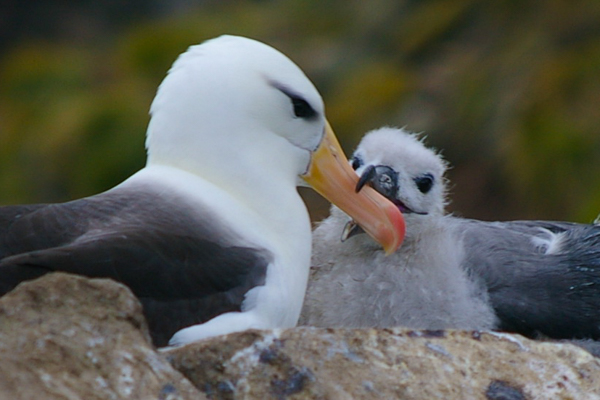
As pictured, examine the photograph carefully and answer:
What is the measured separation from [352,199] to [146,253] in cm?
104

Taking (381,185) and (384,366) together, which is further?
(381,185)

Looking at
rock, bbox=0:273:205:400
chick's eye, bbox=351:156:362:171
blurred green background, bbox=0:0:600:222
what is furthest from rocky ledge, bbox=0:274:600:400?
blurred green background, bbox=0:0:600:222

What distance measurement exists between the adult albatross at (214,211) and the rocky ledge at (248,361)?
208mm

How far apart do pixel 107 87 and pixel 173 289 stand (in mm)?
11200

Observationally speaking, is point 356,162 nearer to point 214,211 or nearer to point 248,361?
point 214,211

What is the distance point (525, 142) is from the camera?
33.1 ft

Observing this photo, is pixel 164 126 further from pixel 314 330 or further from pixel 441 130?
pixel 441 130

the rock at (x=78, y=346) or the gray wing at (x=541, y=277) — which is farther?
the gray wing at (x=541, y=277)

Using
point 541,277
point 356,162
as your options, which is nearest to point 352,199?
point 356,162

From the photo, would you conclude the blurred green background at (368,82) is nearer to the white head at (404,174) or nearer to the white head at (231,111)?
the white head at (404,174)

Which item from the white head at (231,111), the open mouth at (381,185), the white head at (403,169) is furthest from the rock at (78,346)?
the white head at (403,169)

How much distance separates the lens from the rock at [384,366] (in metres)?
3.27

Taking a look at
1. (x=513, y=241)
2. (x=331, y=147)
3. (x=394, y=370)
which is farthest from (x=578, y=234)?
(x=394, y=370)

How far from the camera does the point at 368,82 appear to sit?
39.8 feet
